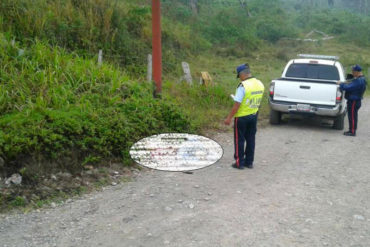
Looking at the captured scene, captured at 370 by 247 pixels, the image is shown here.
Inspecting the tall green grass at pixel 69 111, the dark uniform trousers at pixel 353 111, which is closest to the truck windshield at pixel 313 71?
the dark uniform trousers at pixel 353 111

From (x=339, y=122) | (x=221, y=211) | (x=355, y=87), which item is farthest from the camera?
(x=339, y=122)

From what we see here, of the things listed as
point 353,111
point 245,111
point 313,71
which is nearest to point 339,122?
point 353,111

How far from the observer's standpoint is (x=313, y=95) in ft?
30.7

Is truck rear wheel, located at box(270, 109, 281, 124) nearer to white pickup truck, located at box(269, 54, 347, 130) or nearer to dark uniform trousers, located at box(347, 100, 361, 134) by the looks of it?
white pickup truck, located at box(269, 54, 347, 130)

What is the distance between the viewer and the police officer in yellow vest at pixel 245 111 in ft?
20.5

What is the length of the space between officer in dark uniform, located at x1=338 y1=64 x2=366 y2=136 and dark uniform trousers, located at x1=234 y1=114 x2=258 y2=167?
371 centimetres

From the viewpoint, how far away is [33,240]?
166 inches

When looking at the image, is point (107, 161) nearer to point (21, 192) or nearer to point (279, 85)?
point (21, 192)

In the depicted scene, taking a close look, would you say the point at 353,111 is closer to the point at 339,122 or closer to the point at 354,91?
the point at 354,91

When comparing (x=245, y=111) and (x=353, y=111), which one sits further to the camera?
(x=353, y=111)

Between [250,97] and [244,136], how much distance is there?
0.69 meters

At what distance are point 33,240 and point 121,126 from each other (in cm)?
267

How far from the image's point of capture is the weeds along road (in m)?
4.30
